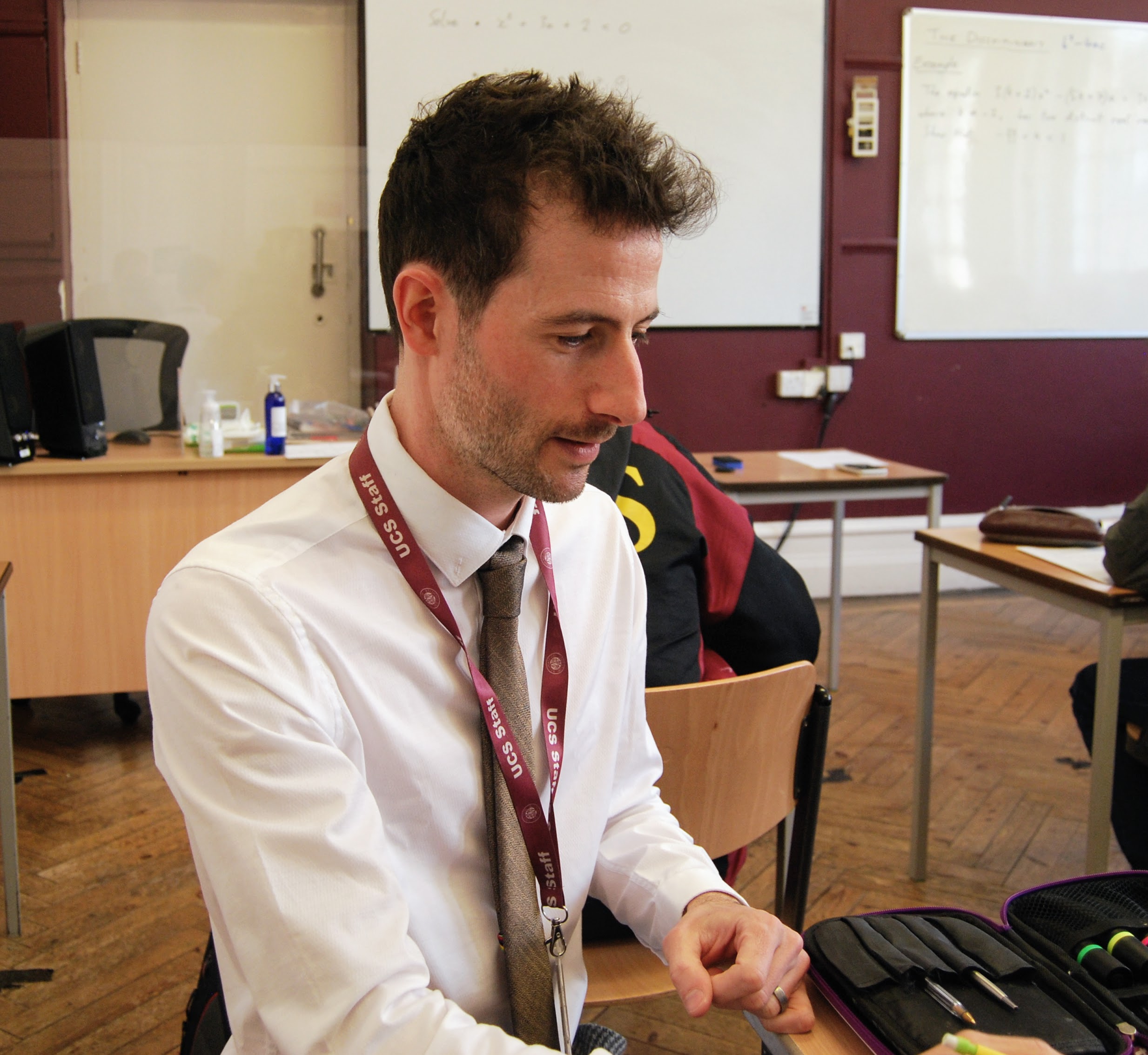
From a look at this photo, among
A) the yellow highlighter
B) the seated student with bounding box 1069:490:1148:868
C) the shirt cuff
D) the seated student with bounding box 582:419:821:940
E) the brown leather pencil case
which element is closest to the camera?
the yellow highlighter

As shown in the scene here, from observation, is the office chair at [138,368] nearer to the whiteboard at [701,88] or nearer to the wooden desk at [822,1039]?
the whiteboard at [701,88]

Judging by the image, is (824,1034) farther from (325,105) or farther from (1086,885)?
(325,105)

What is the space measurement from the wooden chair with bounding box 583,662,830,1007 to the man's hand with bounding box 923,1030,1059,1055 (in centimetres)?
60

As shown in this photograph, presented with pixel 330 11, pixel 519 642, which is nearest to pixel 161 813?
pixel 519 642

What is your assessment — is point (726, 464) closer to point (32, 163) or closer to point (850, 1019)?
point (850, 1019)

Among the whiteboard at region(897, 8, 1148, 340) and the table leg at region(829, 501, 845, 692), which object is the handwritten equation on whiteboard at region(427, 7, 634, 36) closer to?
the whiteboard at region(897, 8, 1148, 340)

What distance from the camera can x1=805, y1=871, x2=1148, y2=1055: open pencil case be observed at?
76cm

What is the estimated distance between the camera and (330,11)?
418cm

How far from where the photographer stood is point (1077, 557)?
2.12m

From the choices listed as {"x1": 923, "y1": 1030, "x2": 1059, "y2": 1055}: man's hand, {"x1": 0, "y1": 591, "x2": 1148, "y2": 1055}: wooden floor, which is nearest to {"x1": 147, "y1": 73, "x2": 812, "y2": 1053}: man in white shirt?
{"x1": 923, "y1": 1030, "x2": 1059, "y2": 1055}: man's hand

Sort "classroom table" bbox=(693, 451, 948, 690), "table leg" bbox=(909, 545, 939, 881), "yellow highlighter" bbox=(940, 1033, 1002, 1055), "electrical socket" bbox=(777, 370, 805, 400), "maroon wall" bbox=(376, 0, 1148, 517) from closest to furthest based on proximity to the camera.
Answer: "yellow highlighter" bbox=(940, 1033, 1002, 1055)
"table leg" bbox=(909, 545, 939, 881)
"classroom table" bbox=(693, 451, 948, 690)
"maroon wall" bbox=(376, 0, 1148, 517)
"electrical socket" bbox=(777, 370, 805, 400)

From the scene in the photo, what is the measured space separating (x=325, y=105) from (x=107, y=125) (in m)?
0.84

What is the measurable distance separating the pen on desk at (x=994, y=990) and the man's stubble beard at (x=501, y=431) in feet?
1.67

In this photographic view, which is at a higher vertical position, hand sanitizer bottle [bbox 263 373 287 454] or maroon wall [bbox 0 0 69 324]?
maroon wall [bbox 0 0 69 324]
